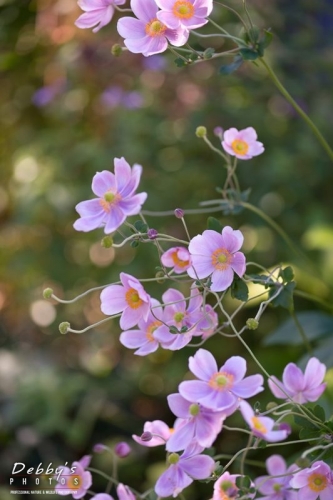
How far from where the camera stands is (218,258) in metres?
0.58

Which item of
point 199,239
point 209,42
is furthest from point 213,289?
point 209,42

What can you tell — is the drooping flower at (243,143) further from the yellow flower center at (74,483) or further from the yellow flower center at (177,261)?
the yellow flower center at (74,483)

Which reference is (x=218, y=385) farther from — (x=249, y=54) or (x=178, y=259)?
(x=249, y=54)

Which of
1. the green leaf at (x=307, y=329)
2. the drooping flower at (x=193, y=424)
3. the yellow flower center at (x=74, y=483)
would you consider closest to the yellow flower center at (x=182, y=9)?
the drooping flower at (x=193, y=424)

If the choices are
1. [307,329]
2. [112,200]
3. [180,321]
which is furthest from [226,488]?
[307,329]

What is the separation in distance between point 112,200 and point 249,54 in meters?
0.22

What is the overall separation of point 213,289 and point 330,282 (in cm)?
80

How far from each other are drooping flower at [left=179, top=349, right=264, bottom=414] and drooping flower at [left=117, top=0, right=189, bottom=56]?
0.30 meters

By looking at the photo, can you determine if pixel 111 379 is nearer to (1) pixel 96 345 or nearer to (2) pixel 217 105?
(1) pixel 96 345

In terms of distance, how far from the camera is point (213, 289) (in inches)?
22.7

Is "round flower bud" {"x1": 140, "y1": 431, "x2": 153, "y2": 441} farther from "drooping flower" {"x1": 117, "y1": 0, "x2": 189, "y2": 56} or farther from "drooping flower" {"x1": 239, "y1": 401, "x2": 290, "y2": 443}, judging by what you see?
"drooping flower" {"x1": 117, "y1": 0, "x2": 189, "y2": 56}

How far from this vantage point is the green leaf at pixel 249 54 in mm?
684

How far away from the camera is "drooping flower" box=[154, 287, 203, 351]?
0.59 metres

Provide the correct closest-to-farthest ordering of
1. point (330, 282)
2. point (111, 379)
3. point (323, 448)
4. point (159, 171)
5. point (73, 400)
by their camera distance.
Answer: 1. point (323, 448)
2. point (330, 282)
3. point (73, 400)
4. point (111, 379)
5. point (159, 171)
